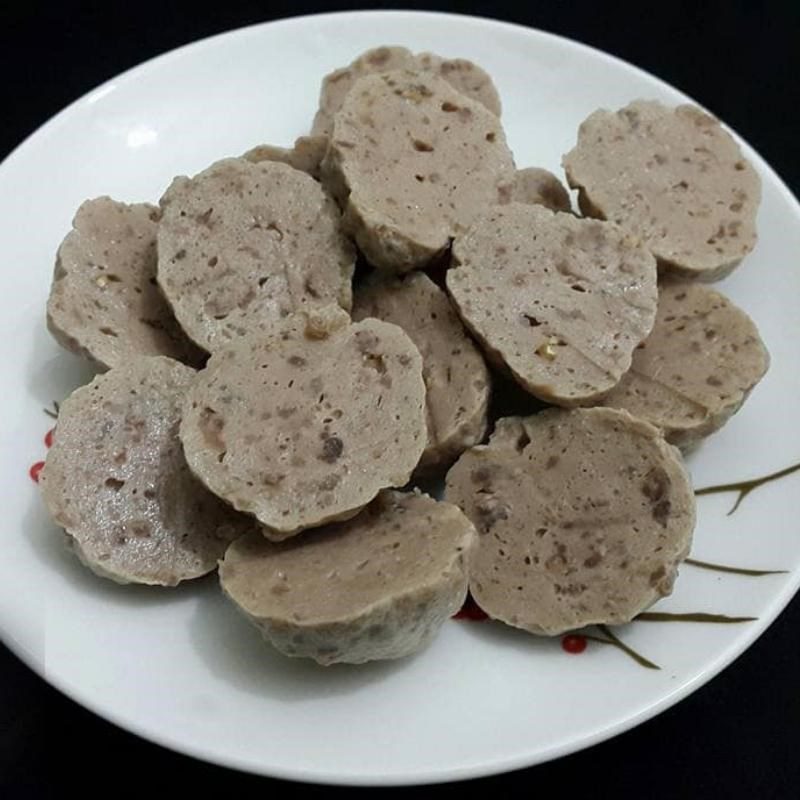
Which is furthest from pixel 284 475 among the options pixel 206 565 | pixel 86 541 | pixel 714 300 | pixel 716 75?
pixel 716 75

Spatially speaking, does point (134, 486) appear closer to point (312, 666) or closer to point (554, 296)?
point (312, 666)

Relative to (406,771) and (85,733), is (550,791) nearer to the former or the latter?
(406,771)

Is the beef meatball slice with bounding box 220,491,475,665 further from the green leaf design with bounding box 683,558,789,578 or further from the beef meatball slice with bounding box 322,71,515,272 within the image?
the beef meatball slice with bounding box 322,71,515,272

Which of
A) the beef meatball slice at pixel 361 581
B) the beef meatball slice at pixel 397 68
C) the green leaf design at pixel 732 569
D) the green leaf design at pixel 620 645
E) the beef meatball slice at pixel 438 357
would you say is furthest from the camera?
the beef meatball slice at pixel 397 68

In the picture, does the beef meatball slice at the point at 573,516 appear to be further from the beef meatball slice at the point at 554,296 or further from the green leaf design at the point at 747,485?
the green leaf design at the point at 747,485

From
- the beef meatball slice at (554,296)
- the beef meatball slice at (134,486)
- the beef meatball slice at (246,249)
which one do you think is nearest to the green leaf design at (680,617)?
the beef meatball slice at (554,296)

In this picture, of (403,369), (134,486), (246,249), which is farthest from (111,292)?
(403,369)

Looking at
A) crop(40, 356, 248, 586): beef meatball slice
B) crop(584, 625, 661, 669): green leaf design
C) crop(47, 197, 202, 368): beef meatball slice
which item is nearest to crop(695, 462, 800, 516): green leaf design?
crop(584, 625, 661, 669): green leaf design
